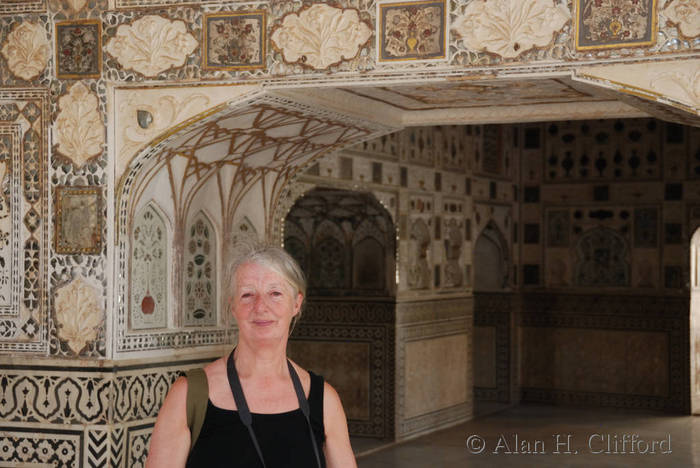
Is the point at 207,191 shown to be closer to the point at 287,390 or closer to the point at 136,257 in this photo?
the point at 136,257

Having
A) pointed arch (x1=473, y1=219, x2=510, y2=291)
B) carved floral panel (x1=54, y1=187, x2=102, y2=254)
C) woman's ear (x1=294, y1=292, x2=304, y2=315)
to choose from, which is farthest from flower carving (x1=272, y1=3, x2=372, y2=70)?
pointed arch (x1=473, y1=219, x2=510, y2=291)

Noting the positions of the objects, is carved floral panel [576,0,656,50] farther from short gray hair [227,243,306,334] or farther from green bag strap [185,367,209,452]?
green bag strap [185,367,209,452]

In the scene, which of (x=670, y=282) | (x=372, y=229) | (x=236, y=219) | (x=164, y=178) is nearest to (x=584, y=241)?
(x=670, y=282)

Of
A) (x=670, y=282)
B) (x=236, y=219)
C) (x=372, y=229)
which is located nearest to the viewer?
(x=236, y=219)

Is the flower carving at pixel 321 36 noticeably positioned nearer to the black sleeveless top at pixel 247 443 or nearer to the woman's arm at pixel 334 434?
the woman's arm at pixel 334 434

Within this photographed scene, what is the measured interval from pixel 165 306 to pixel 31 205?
1071 millimetres

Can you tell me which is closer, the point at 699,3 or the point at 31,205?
the point at 699,3

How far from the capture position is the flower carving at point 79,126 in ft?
20.2

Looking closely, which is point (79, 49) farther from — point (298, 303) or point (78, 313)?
point (298, 303)

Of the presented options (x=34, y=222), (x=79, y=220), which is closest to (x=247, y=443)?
(x=79, y=220)

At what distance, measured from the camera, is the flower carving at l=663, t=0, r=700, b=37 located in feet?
16.5

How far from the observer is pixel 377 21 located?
565 centimetres

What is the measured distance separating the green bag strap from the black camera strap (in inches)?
3.1

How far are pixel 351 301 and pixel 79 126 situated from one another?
476 cm
